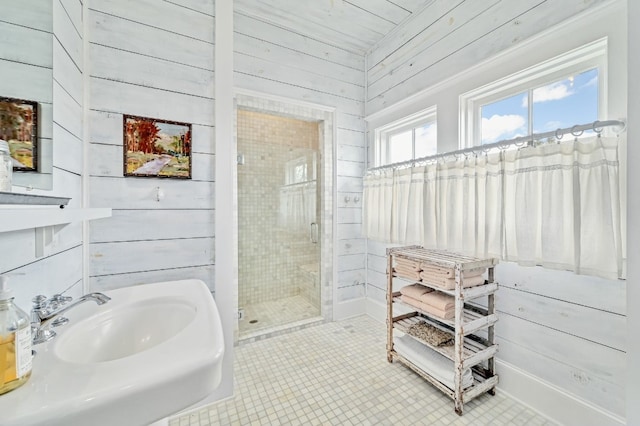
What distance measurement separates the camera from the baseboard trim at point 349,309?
2.74 m

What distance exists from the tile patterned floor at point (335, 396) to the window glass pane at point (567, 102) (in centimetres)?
167

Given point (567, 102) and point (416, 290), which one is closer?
point (567, 102)

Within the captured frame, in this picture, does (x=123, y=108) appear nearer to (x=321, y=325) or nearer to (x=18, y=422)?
(x=18, y=422)

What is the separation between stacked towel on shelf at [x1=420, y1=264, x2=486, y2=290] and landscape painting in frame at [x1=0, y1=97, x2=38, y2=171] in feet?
6.31

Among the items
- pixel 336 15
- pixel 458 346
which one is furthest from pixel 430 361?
pixel 336 15

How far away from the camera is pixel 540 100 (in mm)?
1594

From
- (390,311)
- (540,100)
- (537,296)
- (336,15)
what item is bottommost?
(390,311)

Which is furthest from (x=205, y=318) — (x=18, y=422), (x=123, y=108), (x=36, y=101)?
(x=123, y=108)

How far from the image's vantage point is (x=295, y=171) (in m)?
3.04

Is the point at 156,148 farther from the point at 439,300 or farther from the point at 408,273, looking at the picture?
the point at 439,300

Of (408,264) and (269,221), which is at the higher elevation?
(269,221)

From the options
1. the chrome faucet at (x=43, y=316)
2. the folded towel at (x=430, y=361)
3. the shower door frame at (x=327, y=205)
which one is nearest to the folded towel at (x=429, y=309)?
the folded towel at (x=430, y=361)

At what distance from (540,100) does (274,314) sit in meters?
2.78

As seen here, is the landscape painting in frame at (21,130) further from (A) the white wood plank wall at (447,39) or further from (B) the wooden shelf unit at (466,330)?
(A) the white wood plank wall at (447,39)
